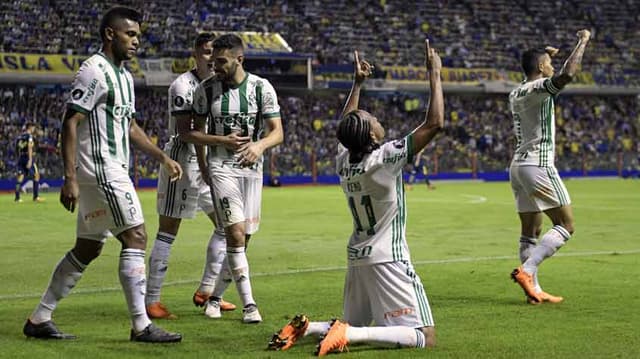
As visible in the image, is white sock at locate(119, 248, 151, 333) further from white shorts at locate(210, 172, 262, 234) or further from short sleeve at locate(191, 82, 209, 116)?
short sleeve at locate(191, 82, 209, 116)

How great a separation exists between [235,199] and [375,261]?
197cm

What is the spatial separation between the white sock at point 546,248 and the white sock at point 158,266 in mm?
3392

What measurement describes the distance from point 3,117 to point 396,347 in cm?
3213

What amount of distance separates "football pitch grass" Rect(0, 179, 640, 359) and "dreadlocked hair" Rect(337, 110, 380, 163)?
4.55 ft

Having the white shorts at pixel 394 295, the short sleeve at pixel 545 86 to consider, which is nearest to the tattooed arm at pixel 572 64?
the short sleeve at pixel 545 86

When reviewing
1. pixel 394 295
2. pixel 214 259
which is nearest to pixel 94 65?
pixel 214 259

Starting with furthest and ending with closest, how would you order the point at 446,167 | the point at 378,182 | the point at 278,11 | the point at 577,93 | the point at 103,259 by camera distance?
the point at 577,93 → the point at 278,11 → the point at 446,167 → the point at 103,259 → the point at 378,182

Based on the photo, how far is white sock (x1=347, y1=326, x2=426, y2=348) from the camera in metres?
6.61

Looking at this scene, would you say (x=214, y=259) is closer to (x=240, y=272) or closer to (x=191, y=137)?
(x=240, y=272)

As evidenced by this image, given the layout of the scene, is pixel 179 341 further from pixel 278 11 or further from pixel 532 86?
pixel 278 11

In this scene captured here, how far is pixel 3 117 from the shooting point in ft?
119

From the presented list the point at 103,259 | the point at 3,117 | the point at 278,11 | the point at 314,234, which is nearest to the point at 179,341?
the point at 103,259

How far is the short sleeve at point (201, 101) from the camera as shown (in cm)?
845

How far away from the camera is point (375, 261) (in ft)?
22.0
